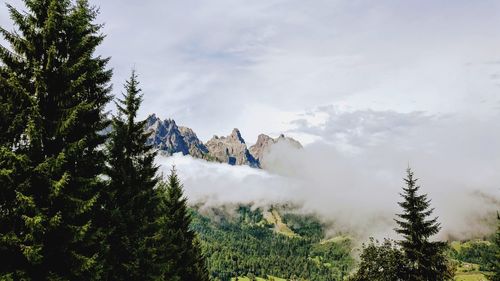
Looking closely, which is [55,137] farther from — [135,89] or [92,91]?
[135,89]

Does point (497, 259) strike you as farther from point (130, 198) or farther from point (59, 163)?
point (59, 163)

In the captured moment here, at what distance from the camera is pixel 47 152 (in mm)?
15961

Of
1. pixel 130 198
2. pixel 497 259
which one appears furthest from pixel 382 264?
pixel 130 198

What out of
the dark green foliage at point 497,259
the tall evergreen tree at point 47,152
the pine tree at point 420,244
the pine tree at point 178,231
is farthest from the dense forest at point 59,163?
the dark green foliage at point 497,259

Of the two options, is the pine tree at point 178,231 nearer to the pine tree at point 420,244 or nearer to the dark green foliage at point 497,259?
the pine tree at point 420,244

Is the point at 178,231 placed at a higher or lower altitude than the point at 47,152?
lower

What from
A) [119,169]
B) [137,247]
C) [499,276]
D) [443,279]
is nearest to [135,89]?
[119,169]

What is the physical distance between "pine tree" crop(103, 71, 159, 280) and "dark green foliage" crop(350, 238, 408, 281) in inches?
940

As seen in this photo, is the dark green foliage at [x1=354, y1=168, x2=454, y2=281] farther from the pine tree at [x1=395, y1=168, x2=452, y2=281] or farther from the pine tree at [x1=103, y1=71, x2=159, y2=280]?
the pine tree at [x1=103, y1=71, x2=159, y2=280]

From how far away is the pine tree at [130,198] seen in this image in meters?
21.5

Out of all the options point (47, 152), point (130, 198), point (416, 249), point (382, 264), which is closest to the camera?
point (47, 152)

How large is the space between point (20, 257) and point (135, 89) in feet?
44.9

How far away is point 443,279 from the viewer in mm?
35500

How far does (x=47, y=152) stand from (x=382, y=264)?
117ft
